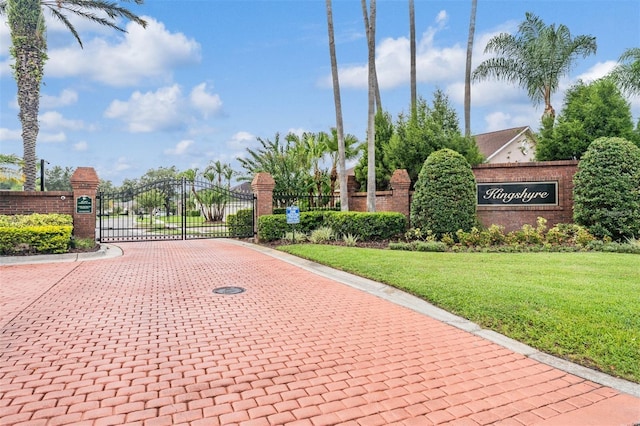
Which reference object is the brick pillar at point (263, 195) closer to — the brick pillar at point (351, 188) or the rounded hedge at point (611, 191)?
the brick pillar at point (351, 188)

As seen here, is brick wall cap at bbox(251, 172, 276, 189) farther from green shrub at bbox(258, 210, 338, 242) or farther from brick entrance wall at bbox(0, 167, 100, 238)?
brick entrance wall at bbox(0, 167, 100, 238)

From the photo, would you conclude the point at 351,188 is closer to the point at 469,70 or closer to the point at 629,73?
the point at 469,70

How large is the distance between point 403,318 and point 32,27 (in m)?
17.3

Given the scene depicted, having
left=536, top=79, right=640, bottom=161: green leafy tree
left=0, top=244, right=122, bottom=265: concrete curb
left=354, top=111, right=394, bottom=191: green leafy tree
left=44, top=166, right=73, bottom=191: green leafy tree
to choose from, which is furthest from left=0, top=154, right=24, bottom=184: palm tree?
left=44, top=166, right=73, bottom=191: green leafy tree

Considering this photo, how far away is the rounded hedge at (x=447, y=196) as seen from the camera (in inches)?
499

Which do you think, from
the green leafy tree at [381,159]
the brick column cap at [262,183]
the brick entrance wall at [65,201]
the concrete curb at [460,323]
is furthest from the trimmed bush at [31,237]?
the green leafy tree at [381,159]

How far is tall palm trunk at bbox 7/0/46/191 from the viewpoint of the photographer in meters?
14.8

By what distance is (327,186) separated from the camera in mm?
20562

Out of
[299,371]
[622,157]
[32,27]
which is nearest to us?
[299,371]

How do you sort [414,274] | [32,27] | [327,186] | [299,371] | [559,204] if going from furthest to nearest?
[327,186] < [32,27] < [559,204] < [414,274] < [299,371]

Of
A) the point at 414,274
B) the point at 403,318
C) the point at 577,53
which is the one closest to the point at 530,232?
the point at 414,274

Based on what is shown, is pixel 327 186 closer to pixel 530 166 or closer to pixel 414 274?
pixel 530 166

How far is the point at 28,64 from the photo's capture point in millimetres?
14898

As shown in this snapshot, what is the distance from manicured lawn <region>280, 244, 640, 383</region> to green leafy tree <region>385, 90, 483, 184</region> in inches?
234
